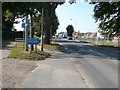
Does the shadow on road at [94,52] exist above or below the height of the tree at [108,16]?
below

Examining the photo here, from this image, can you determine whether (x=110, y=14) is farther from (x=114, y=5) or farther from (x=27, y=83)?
(x=27, y=83)

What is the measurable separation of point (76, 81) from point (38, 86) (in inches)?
87.2

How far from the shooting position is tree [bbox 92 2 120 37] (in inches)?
2323

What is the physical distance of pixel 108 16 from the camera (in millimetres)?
61625

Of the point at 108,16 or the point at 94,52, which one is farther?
the point at 108,16

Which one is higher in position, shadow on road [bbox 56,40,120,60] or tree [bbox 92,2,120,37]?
tree [bbox 92,2,120,37]

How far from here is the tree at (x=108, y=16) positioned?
59000 millimetres

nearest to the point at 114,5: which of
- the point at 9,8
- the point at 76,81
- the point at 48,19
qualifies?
the point at 48,19

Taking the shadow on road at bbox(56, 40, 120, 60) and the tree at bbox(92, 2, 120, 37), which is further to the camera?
the tree at bbox(92, 2, 120, 37)

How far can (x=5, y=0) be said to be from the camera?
6.16m

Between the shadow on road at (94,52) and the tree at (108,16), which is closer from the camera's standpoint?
the shadow on road at (94,52)

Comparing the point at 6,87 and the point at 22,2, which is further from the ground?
the point at 22,2

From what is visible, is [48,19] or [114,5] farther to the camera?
[114,5]

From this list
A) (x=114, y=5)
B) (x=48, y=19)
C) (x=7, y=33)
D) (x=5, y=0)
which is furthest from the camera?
(x=7, y=33)
